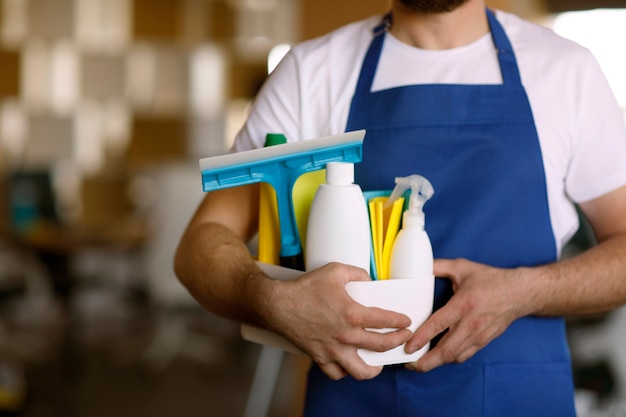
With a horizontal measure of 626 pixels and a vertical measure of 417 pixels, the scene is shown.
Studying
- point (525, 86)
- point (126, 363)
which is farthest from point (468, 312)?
point (126, 363)

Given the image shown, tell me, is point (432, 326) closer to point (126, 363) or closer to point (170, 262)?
point (170, 262)

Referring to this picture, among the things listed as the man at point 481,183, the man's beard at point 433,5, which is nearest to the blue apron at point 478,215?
the man at point 481,183

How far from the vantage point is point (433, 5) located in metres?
1.36

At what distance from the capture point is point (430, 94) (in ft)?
4.55

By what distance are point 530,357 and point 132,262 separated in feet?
20.6

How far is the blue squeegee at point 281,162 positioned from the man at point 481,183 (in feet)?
0.49

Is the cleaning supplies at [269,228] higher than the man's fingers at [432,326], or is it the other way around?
the cleaning supplies at [269,228]

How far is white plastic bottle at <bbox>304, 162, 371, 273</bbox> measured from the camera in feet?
3.58

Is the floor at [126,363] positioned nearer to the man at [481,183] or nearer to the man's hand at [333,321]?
the man at [481,183]

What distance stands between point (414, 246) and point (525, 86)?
417 millimetres

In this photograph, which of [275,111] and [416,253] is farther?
[275,111]

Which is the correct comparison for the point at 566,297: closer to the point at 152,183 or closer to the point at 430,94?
the point at 430,94

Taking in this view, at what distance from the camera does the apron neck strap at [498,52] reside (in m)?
1.40

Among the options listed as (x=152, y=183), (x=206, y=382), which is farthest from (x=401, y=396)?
(x=152, y=183)
